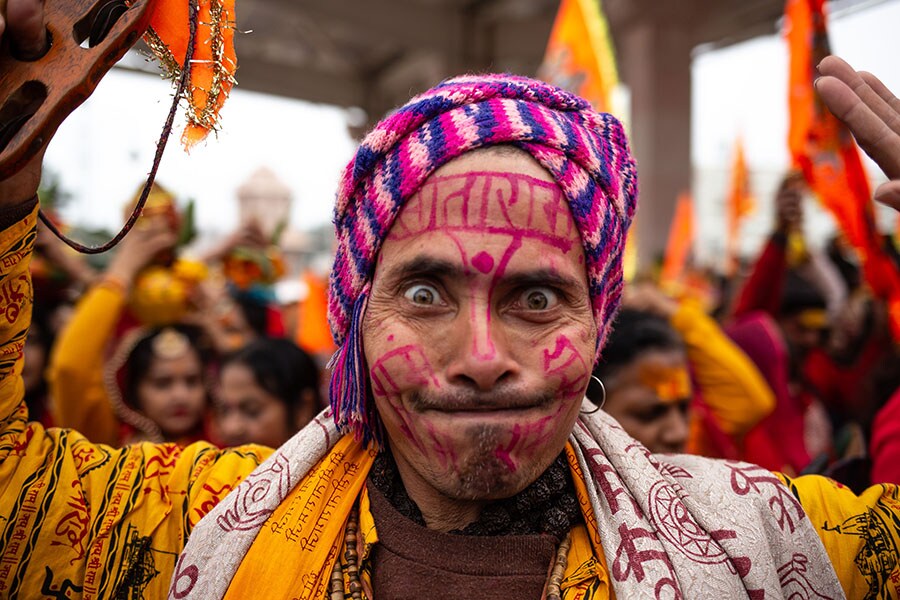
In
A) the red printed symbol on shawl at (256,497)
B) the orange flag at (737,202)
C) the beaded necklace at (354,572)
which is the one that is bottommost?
the beaded necklace at (354,572)

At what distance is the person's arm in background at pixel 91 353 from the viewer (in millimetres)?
2840

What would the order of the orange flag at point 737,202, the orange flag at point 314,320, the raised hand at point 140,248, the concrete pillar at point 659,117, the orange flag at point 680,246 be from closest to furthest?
the raised hand at point 140,248
the orange flag at point 737,202
the orange flag at point 314,320
the orange flag at point 680,246
the concrete pillar at point 659,117

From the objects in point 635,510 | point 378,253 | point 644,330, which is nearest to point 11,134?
point 378,253

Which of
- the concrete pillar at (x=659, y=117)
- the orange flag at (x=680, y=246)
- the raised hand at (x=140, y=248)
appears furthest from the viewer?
the concrete pillar at (x=659, y=117)

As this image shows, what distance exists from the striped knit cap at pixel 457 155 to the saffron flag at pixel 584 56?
8.34 feet

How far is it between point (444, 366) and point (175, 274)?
324cm

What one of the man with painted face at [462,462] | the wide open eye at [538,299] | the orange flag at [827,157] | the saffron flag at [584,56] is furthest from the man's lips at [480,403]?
the saffron flag at [584,56]

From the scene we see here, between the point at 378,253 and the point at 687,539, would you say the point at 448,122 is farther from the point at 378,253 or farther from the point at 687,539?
the point at 687,539

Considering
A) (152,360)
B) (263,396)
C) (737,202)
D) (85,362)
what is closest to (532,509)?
(263,396)

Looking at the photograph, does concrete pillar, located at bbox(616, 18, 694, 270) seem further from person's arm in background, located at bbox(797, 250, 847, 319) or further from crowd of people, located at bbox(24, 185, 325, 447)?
crowd of people, located at bbox(24, 185, 325, 447)

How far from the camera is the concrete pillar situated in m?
10.9

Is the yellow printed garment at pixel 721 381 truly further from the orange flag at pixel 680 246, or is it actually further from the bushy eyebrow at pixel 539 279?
the orange flag at pixel 680 246

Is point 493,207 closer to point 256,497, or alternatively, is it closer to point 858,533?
point 256,497

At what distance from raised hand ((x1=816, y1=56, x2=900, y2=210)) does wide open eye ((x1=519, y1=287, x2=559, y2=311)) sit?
0.61 meters
